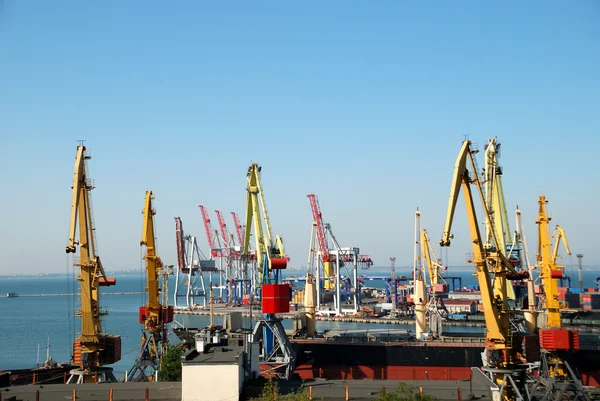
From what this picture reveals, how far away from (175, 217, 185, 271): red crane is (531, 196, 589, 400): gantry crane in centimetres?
14353

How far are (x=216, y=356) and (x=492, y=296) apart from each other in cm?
1824

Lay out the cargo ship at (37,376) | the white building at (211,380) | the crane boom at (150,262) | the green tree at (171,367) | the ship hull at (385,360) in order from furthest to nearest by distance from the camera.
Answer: the ship hull at (385,360) < the crane boom at (150,262) < the green tree at (171,367) < the cargo ship at (37,376) < the white building at (211,380)

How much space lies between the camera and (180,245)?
618 feet

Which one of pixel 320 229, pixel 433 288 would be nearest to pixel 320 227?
pixel 320 229

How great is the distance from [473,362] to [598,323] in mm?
72879

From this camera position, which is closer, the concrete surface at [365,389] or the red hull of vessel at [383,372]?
the concrete surface at [365,389]

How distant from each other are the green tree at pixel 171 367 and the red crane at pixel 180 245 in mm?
132347

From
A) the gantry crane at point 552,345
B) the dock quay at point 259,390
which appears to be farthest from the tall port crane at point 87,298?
the gantry crane at point 552,345

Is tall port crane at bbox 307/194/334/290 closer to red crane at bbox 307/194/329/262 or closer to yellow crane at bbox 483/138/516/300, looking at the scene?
red crane at bbox 307/194/329/262

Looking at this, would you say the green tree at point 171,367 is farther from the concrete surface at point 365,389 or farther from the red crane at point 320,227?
the red crane at point 320,227

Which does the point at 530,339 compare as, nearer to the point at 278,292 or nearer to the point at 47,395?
the point at 278,292

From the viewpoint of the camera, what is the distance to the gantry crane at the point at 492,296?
40844mm

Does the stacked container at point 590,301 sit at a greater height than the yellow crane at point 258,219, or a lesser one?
lesser

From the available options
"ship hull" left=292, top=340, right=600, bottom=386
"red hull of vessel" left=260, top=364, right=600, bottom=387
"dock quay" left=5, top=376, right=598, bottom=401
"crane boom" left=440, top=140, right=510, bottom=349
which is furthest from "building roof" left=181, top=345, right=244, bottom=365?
"ship hull" left=292, top=340, right=600, bottom=386
